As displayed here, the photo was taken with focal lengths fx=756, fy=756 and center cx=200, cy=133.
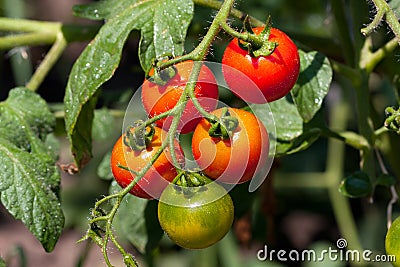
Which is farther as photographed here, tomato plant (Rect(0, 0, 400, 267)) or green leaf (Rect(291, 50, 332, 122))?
green leaf (Rect(291, 50, 332, 122))

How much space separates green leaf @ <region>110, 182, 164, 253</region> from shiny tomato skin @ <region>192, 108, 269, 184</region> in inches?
16.6

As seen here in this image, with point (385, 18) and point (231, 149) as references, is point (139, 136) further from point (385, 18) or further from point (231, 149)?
point (385, 18)

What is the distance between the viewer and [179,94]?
911 mm

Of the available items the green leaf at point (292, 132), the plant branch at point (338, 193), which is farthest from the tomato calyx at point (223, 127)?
the plant branch at point (338, 193)

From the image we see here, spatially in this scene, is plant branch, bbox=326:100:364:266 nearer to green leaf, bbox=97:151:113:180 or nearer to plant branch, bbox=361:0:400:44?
green leaf, bbox=97:151:113:180

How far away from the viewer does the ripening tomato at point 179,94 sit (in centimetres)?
91

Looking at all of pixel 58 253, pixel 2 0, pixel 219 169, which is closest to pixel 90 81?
pixel 219 169

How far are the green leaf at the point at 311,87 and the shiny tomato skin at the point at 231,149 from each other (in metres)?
0.19

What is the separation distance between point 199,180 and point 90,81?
283mm

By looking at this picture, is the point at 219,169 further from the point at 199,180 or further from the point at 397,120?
the point at 397,120

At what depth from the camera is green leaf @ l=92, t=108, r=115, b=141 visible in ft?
4.77

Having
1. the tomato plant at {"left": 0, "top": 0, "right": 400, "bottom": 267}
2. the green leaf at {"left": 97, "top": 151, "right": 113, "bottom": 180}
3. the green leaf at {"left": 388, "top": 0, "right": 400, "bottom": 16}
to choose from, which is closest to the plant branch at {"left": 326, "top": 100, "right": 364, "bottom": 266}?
the tomato plant at {"left": 0, "top": 0, "right": 400, "bottom": 267}

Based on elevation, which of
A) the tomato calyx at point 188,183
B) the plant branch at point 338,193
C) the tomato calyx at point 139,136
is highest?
the tomato calyx at point 139,136

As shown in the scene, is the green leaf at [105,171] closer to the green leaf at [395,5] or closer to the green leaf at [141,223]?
the green leaf at [141,223]
